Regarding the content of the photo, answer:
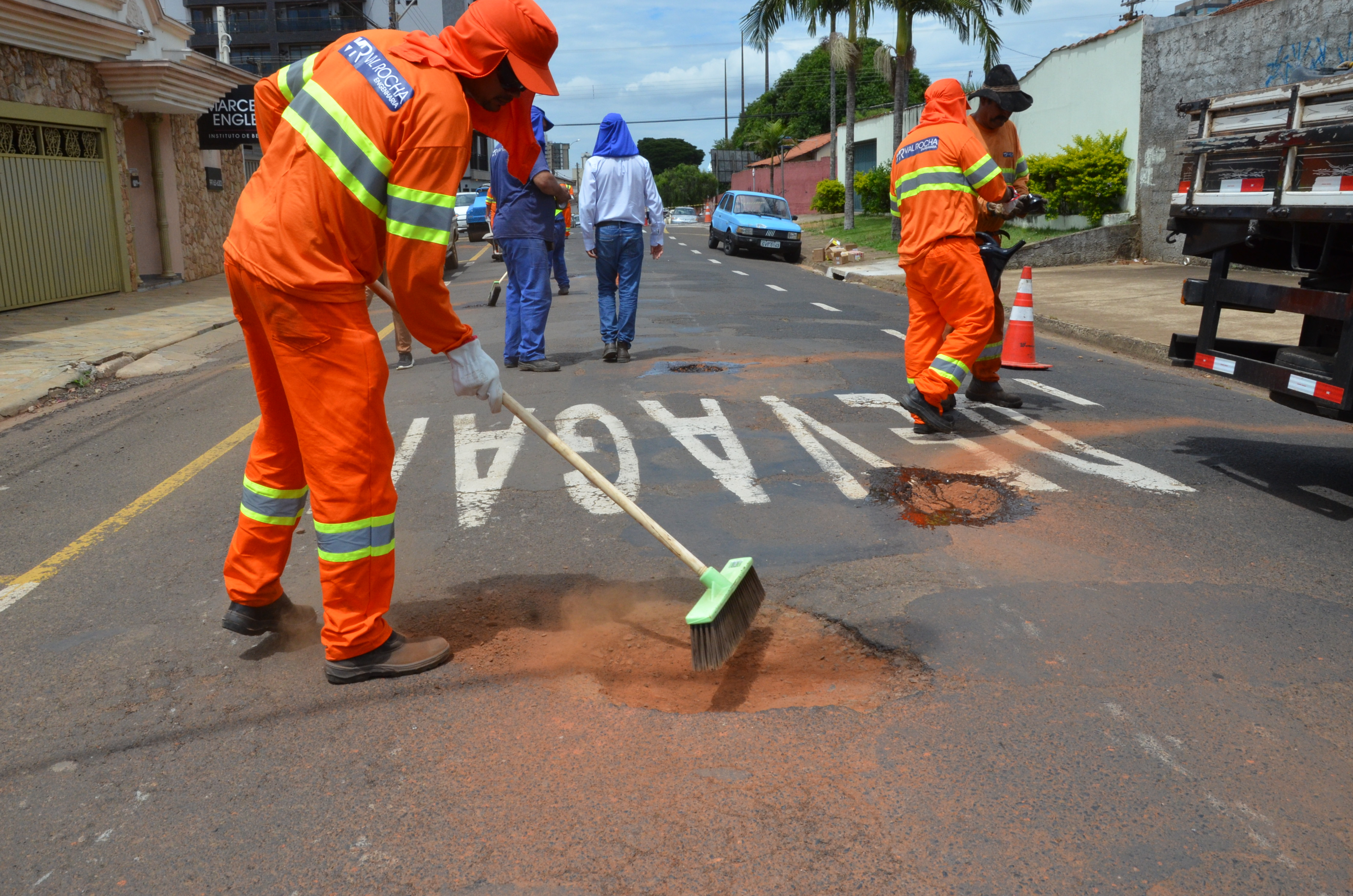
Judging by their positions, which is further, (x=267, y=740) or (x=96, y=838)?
(x=267, y=740)

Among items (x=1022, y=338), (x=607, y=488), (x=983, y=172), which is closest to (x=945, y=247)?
(x=983, y=172)

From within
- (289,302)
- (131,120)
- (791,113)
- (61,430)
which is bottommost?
(61,430)

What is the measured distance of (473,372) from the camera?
3.47 metres

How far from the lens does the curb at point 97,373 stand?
824cm

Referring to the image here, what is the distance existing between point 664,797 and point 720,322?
32.3 feet

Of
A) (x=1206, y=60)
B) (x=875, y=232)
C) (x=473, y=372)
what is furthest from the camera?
(x=875, y=232)

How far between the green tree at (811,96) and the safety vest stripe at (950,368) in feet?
212

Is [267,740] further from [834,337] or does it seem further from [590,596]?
[834,337]

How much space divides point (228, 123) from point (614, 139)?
493 inches

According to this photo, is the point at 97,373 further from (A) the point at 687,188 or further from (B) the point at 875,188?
(A) the point at 687,188

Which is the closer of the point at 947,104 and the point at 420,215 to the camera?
the point at 420,215

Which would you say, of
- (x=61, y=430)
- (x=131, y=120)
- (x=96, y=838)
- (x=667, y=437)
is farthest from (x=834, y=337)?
(x=131, y=120)

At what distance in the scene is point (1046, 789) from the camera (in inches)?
106

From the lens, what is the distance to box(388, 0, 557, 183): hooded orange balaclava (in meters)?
3.20
